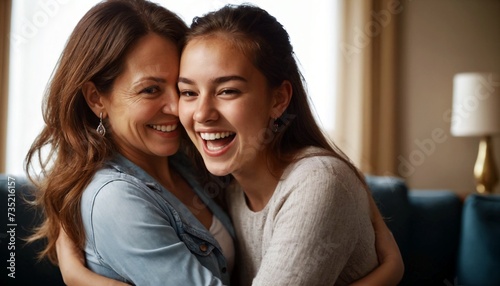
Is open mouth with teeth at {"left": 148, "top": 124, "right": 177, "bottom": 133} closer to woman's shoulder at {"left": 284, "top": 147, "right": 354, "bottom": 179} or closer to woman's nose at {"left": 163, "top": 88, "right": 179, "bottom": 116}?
woman's nose at {"left": 163, "top": 88, "right": 179, "bottom": 116}

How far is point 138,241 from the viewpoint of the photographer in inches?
47.1

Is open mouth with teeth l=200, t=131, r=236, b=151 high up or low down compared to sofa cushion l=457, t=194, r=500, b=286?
up

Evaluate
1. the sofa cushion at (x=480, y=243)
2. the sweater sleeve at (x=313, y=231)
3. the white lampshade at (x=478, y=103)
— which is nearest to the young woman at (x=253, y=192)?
the sweater sleeve at (x=313, y=231)

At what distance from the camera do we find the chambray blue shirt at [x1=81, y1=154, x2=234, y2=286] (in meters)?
1.19

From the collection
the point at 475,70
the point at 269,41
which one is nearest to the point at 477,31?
the point at 475,70

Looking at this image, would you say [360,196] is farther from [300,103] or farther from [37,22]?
[37,22]

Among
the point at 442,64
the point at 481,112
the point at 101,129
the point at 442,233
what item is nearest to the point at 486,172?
the point at 481,112

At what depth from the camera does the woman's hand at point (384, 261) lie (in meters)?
1.31

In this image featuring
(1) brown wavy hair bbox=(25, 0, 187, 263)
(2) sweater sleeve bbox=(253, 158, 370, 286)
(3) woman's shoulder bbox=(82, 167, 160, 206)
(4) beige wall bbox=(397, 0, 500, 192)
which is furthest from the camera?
(4) beige wall bbox=(397, 0, 500, 192)

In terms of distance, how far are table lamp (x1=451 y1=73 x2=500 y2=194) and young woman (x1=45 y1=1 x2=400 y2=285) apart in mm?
2556

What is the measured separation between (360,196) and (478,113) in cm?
273

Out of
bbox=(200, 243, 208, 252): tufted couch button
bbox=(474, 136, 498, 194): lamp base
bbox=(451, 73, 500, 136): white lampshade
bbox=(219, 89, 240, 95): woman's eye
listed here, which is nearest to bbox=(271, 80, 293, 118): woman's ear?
bbox=(219, 89, 240, 95): woman's eye

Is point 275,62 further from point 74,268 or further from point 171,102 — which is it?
point 74,268

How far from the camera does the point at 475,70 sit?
4.40 meters
